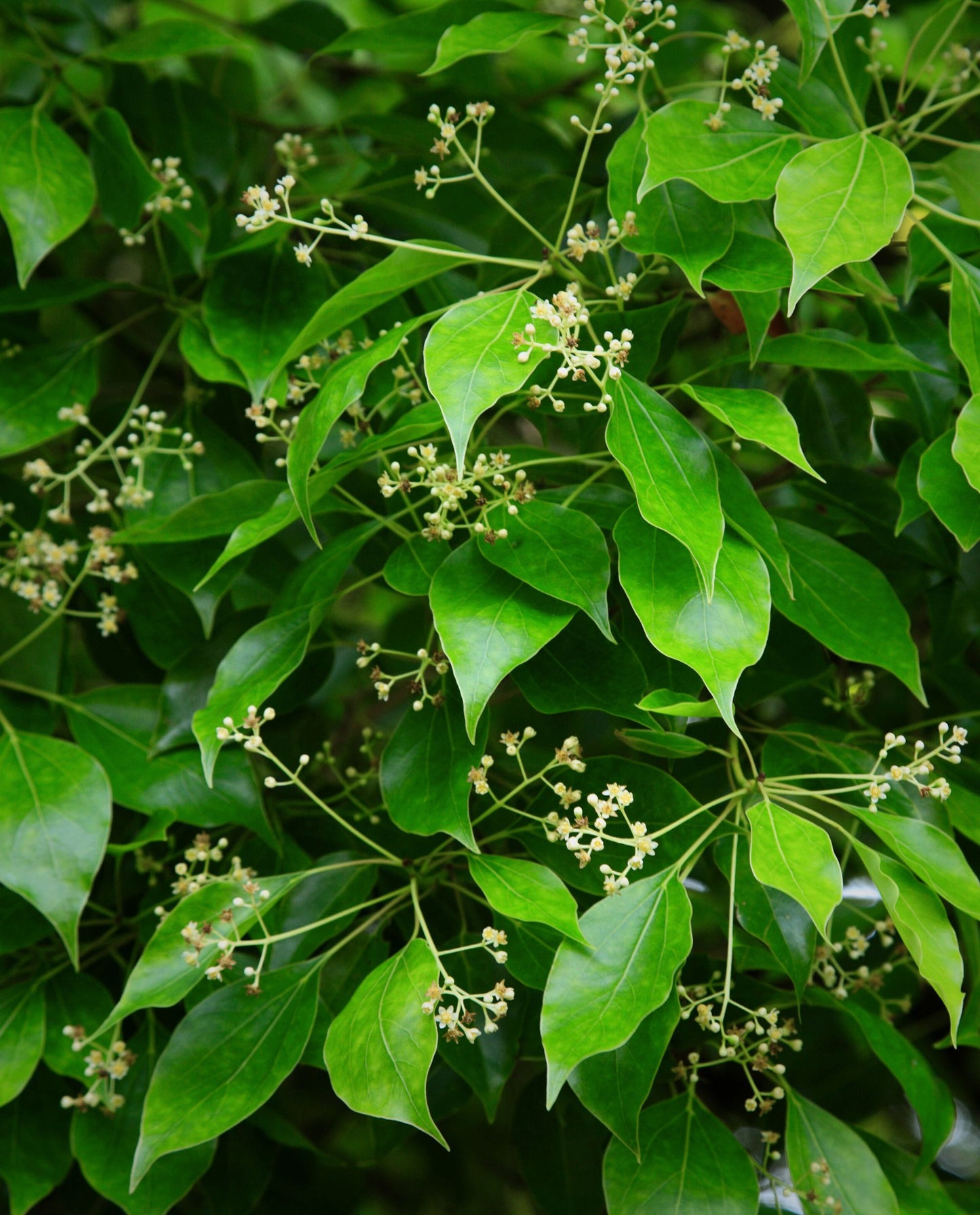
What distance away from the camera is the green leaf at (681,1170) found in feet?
2.57

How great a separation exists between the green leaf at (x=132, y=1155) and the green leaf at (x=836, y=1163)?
0.45 metres

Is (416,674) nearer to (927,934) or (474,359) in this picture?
(474,359)

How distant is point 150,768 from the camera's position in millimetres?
955

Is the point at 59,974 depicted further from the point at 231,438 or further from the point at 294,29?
the point at 294,29

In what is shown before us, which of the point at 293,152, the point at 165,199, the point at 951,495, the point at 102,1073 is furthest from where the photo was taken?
the point at 293,152

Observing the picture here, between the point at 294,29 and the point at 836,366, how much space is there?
920mm

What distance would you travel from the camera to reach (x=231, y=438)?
109cm

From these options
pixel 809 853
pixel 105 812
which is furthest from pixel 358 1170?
pixel 809 853

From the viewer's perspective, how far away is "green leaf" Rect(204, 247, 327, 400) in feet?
3.15

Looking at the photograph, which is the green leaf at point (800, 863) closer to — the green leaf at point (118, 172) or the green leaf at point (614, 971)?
the green leaf at point (614, 971)

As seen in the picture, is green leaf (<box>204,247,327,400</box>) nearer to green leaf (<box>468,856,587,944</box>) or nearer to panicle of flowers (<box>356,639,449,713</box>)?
panicle of flowers (<box>356,639,449,713</box>)

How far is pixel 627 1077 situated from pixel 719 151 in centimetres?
64

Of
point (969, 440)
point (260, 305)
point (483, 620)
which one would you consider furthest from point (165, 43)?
point (969, 440)

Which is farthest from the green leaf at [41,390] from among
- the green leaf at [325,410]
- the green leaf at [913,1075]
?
the green leaf at [913,1075]
